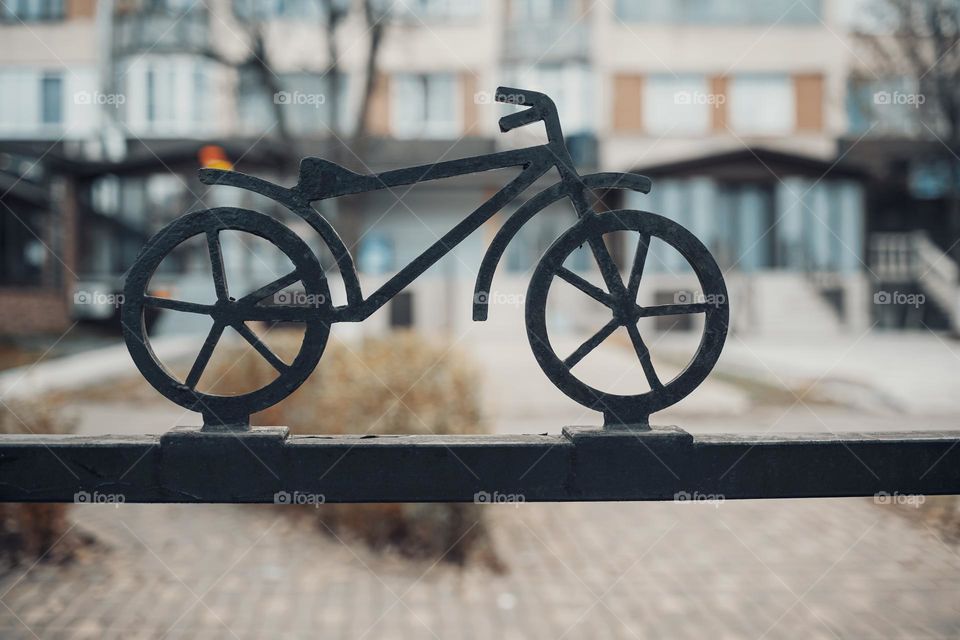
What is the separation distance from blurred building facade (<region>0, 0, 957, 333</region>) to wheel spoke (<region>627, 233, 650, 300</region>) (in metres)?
17.3

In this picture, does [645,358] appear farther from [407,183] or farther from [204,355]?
[204,355]

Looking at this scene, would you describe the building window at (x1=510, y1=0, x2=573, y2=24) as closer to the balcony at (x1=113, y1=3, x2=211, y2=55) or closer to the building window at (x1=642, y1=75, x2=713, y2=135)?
the building window at (x1=642, y1=75, x2=713, y2=135)

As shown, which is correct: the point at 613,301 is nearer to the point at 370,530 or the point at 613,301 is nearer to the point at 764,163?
the point at 370,530

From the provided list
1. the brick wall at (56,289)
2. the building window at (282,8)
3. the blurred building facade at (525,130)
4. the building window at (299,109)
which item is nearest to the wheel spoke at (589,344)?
the building window at (282,8)

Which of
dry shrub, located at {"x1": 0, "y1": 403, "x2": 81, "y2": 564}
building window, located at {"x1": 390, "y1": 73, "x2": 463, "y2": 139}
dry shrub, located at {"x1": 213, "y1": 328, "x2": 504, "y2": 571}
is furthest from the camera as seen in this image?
building window, located at {"x1": 390, "y1": 73, "x2": 463, "y2": 139}

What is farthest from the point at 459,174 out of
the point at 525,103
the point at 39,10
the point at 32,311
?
the point at 39,10

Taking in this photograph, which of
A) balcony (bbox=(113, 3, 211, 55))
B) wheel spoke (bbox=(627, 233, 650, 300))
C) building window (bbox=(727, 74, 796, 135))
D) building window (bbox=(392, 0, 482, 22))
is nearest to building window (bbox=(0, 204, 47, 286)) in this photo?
balcony (bbox=(113, 3, 211, 55))

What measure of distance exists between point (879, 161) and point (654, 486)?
2315 cm

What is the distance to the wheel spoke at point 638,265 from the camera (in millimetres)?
1938

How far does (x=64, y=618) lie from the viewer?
3846mm

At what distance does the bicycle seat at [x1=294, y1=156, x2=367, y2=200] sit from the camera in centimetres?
193

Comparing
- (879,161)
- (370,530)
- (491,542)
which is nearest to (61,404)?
(370,530)

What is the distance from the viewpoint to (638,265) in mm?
1985

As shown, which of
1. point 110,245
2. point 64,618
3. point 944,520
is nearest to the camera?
point 64,618
